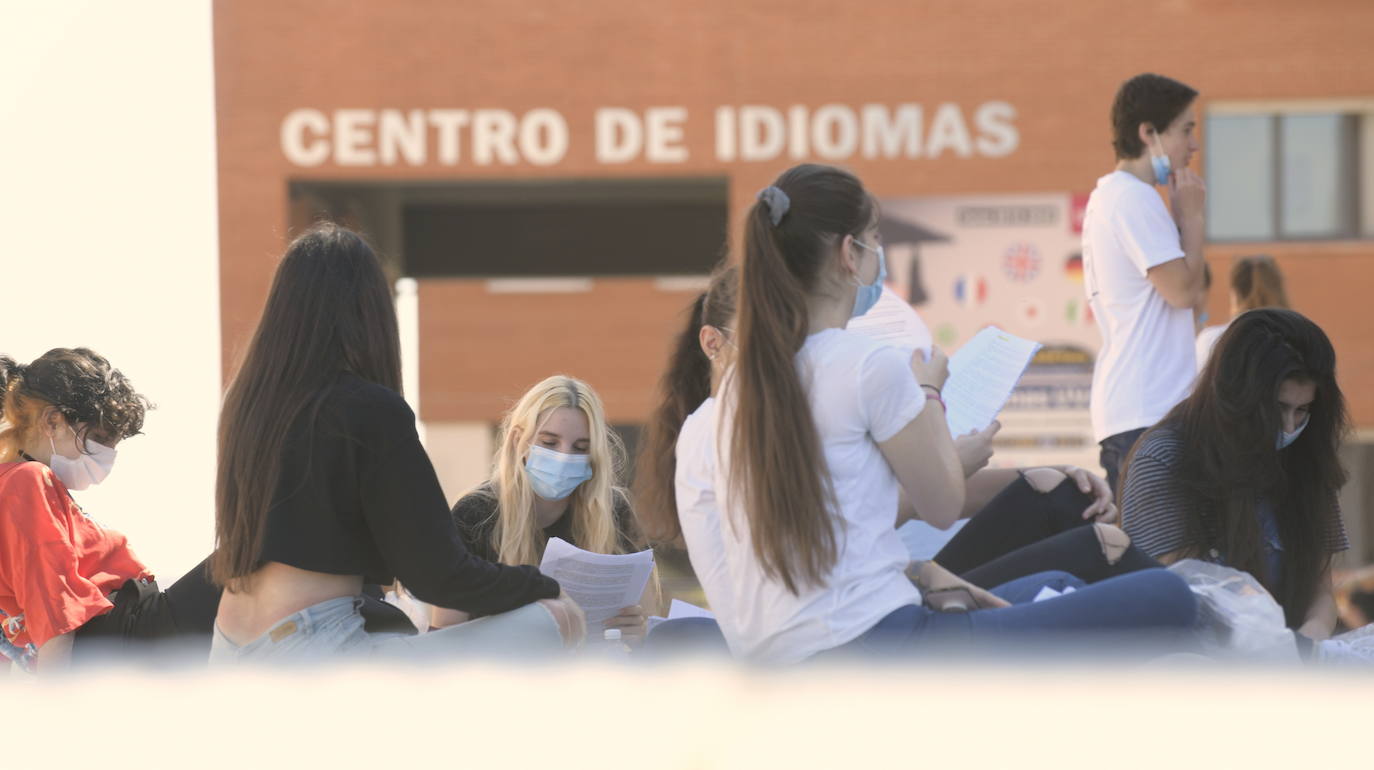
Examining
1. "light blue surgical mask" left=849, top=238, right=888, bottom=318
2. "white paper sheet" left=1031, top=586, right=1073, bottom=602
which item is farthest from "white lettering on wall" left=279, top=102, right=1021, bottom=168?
"white paper sheet" left=1031, top=586, right=1073, bottom=602

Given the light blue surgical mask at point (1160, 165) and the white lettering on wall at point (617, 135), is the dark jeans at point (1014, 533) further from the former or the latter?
the white lettering on wall at point (617, 135)

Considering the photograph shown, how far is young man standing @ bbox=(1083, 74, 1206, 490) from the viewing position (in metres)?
4.63

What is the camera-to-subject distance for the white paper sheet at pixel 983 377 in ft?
12.8

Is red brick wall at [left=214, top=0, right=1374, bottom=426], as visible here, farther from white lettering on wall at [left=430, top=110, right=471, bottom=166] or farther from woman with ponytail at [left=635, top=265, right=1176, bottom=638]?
woman with ponytail at [left=635, top=265, right=1176, bottom=638]

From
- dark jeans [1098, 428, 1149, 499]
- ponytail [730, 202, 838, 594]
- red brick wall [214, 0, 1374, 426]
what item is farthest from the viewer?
red brick wall [214, 0, 1374, 426]

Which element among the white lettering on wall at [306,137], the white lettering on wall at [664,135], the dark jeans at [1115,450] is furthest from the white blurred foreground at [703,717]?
the white lettering on wall at [306,137]

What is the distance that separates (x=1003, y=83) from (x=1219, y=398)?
46.0 feet

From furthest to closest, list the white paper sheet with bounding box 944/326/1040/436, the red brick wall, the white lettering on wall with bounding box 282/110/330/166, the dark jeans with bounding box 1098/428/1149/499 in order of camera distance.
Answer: the white lettering on wall with bounding box 282/110/330/166 < the red brick wall < the dark jeans with bounding box 1098/428/1149/499 < the white paper sheet with bounding box 944/326/1040/436

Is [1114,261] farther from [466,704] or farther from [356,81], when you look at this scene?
[356,81]

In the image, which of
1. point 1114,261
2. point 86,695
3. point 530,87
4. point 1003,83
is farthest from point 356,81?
point 86,695

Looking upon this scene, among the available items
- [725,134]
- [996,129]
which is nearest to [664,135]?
[725,134]

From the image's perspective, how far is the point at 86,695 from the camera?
2648 mm

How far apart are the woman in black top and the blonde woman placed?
38.8 inches

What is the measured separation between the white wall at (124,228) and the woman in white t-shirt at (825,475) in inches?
111
